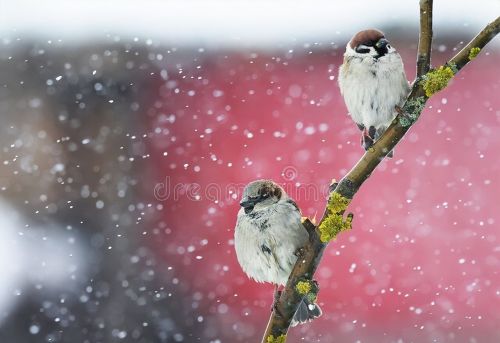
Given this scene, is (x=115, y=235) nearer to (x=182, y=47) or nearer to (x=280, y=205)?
(x=182, y=47)

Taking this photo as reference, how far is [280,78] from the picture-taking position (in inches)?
169

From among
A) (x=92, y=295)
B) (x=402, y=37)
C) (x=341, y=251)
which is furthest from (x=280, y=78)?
(x=92, y=295)

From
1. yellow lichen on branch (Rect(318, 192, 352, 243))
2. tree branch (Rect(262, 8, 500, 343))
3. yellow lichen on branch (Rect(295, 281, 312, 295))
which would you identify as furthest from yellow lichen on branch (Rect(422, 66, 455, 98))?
yellow lichen on branch (Rect(295, 281, 312, 295))

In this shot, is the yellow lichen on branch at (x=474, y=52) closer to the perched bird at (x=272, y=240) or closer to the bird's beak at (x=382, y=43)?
the bird's beak at (x=382, y=43)

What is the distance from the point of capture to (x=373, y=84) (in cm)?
135

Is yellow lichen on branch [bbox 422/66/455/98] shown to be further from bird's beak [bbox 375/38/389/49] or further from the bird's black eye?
the bird's black eye

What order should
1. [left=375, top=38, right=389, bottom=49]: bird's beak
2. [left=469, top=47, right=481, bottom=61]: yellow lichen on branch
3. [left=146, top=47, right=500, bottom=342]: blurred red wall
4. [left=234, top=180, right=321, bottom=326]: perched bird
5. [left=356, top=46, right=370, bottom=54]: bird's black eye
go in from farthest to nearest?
[left=146, top=47, right=500, bottom=342]: blurred red wall < [left=234, top=180, right=321, bottom=326]: perched bird < [left=356, top=46, right=370, bottom=54]: bird's black eye < [left=375, top=38, right=389, bottom=49]: bird's beak < [left=469, top=47, right=481, bottom=61]: yellow lichen on branch

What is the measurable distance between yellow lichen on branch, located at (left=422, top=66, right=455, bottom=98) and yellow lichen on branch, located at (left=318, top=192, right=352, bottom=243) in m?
0.16

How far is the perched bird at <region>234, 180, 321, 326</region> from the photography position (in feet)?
4.87

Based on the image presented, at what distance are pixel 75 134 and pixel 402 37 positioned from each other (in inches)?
92.3

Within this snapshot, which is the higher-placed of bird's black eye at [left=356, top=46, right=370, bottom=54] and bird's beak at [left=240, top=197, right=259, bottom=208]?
bird's black eye at [left=356, top=46, right=370, bottom=54]

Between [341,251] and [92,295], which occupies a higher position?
[341,251]

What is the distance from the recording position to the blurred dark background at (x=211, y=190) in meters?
4.24

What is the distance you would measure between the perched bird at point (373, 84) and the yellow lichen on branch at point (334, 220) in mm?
359
